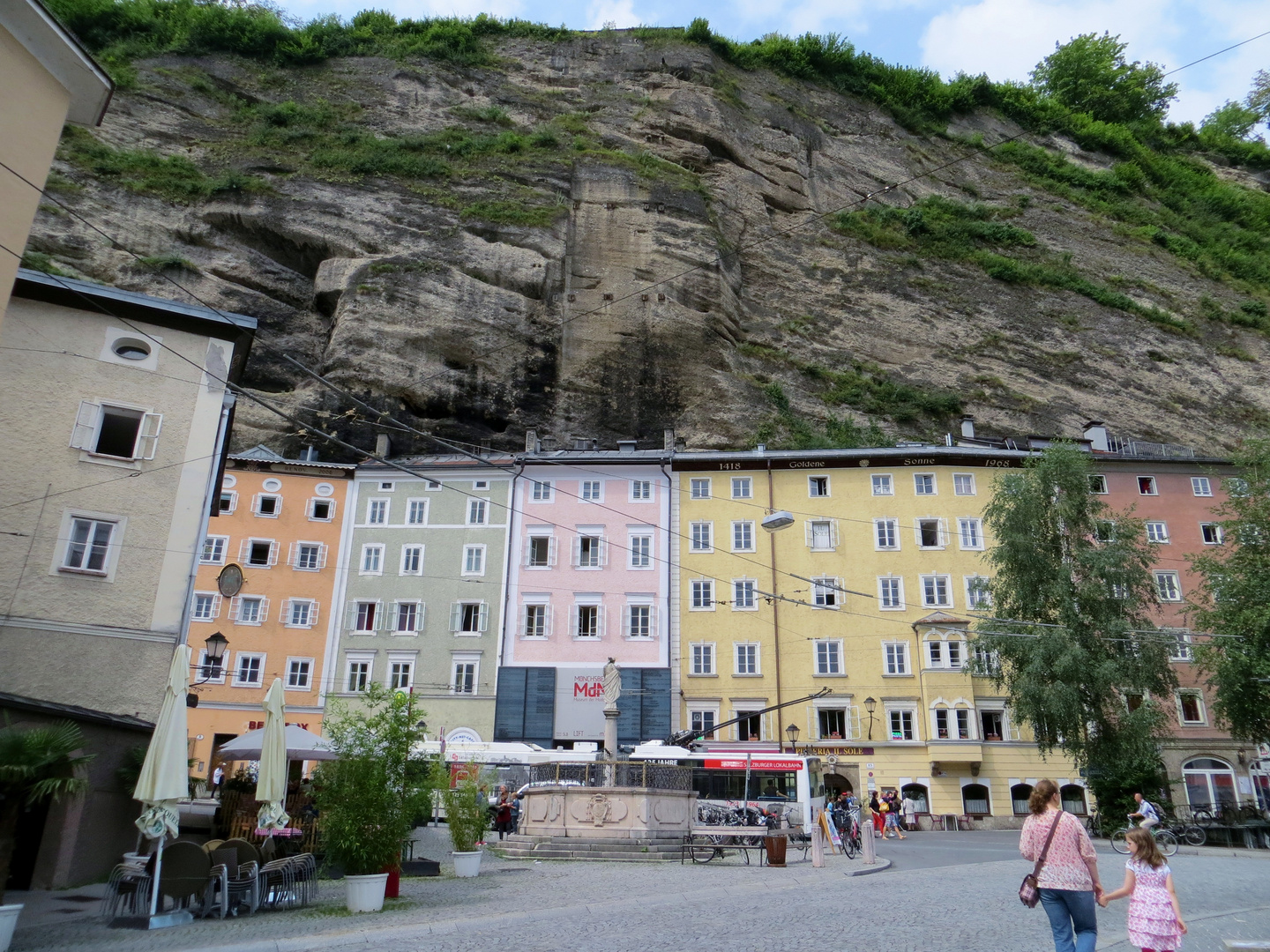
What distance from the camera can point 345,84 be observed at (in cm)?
5641

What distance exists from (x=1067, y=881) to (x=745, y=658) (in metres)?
29.3

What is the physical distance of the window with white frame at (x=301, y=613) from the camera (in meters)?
36.9

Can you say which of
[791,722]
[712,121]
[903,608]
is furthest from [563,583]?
[712,121]

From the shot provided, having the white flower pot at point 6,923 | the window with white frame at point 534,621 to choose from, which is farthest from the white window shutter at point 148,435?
the window with white frame at point 534,621

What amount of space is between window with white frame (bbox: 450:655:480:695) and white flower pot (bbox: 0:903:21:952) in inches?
1110

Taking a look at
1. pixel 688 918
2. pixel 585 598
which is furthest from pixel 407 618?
pixel 688 918

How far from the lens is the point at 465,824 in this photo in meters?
14.9

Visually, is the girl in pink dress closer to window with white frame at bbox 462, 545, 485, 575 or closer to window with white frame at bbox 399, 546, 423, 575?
window with white frame at bbox 462, 545, 485, 575

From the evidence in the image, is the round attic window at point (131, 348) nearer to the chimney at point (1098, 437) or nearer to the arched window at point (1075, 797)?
the arched window at point (1075, 797)

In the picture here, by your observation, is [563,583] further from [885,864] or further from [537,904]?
[537,904]

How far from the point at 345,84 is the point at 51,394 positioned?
148ft

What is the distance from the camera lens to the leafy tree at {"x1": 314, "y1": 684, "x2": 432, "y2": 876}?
1091 centimetres

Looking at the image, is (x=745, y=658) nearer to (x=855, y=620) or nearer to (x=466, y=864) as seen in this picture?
(x=855, y=620)

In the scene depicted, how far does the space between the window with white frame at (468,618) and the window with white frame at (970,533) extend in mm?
18180
